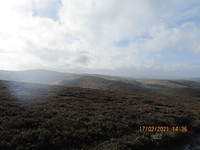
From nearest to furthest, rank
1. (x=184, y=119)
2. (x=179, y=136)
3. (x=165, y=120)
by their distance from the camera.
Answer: (x=179, y=136) < (x=165, y=120) < (x=184, y=119)

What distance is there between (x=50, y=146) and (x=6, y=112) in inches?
235

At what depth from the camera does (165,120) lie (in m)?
9.63

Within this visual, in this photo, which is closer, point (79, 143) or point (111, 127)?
point (79, 143)

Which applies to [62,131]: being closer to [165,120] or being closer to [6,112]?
[6,112]

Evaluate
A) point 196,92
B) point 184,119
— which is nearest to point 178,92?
point 196,92

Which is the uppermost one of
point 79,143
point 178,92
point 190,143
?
point 79,143

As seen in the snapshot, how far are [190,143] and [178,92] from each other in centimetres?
7327

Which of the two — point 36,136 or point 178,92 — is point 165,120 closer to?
point 36,136

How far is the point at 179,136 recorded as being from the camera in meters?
7.12

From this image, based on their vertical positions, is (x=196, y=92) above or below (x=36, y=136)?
below

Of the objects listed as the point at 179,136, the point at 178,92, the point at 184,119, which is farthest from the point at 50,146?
the point at 178,92

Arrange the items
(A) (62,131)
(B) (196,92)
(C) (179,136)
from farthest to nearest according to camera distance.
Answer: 1. (B) (196,92)
2. (C) (179,136)
3. (A) (62,131)

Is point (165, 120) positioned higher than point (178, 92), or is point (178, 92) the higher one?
point (165, 120)

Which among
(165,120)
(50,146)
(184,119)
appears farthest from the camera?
(184,119)
